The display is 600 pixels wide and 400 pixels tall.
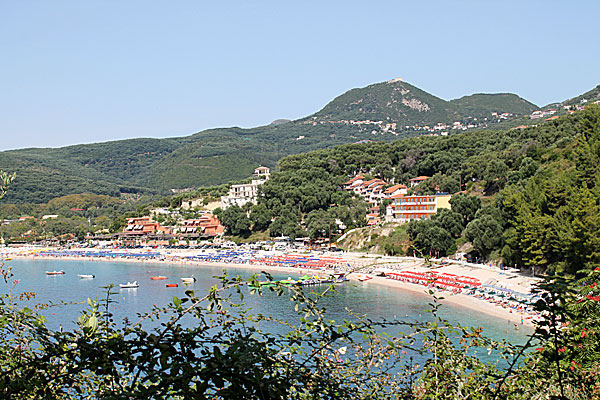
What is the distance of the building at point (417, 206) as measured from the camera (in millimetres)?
38938

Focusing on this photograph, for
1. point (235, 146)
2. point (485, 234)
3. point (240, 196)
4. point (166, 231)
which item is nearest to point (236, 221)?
point (240, 196)

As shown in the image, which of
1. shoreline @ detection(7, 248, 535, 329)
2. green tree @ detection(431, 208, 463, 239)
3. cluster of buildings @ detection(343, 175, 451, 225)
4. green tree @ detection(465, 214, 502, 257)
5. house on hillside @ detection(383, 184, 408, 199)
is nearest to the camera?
shoreline @ detection(7, 248, 535, 329)

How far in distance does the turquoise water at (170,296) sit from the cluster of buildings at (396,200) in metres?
11.7

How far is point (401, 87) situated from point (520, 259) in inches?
5509

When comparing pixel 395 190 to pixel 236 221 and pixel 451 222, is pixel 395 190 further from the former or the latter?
pixel 236 221

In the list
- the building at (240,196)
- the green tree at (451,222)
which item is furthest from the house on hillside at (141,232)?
the green tree at (451,222)

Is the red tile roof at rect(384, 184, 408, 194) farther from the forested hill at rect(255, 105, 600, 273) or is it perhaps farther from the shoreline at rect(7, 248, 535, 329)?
the shoreline at rect(7, 248, 535, 329)

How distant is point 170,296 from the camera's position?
27.5 m

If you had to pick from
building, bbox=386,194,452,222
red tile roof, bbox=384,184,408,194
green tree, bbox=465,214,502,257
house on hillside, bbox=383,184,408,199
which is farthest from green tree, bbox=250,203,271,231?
green tree, bbox=465,214,502,257

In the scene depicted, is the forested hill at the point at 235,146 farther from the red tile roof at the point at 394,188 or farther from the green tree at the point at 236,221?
the red tile roof at the point at 394,188

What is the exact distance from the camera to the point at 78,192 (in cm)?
9425

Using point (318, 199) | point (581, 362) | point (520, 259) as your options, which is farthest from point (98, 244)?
point (581, 362)

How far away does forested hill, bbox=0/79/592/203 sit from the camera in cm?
10338

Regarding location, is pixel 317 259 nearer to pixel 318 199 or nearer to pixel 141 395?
pixel 318 199
